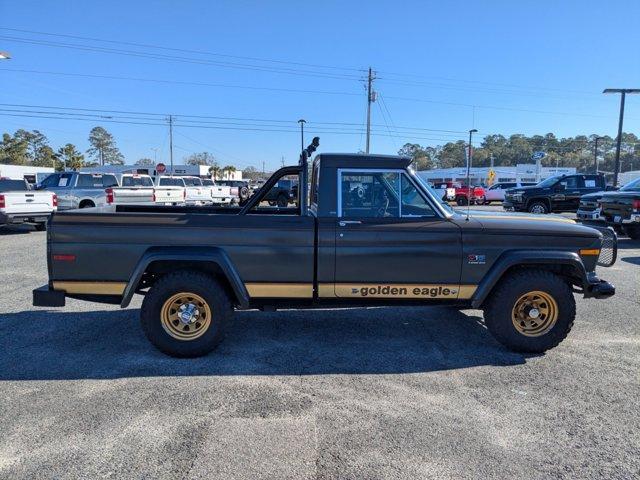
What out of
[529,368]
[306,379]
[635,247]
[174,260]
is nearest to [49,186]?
[174,260]

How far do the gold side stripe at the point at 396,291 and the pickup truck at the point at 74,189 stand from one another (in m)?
15.2

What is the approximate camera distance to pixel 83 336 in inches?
198

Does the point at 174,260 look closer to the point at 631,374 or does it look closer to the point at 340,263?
the point at 340,263

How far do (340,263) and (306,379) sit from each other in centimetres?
111

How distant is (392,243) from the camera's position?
441 cm

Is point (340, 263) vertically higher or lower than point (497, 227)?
lower

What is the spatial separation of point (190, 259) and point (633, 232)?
519 inches

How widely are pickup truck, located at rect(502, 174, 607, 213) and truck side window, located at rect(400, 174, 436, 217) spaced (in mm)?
17933

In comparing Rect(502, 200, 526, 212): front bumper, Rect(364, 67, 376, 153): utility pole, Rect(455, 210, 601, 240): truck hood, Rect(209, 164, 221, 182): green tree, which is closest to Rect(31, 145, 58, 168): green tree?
Rect(209, 164, 221, 182): green tree

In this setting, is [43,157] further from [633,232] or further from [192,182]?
[633,232]

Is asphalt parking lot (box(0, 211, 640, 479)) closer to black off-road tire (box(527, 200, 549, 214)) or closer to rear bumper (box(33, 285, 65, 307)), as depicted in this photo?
rear bumper (box(33, 285, 65, 307))

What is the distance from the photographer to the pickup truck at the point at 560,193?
20.5 metres

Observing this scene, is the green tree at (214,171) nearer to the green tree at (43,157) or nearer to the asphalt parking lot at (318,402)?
the green tree at (43,157)

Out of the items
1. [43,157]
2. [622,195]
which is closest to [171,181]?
[622,195]
